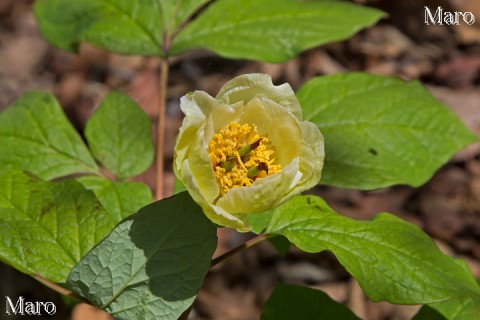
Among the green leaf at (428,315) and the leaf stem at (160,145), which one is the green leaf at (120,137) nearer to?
the leaf stem at (160,145)

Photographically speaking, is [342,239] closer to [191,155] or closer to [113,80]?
[191,155]

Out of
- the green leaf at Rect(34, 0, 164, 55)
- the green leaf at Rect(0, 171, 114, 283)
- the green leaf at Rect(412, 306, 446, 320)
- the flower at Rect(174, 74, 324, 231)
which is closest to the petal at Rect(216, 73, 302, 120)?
the flower at Rect(174, 74, 324, 231)

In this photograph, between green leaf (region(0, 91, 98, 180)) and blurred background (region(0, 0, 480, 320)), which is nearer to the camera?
green leaf (region(0, 91, 98, 180))

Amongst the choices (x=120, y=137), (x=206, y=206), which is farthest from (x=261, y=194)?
(x=120, y=137)

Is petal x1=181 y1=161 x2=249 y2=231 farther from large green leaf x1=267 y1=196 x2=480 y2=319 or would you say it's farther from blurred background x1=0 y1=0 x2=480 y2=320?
blurred background x1=0 y1=0 x2=480 y2=320

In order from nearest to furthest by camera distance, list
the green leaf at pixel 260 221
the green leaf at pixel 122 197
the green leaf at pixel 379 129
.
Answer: the green leaf at pixel 260 221 → the green leaf at pixel 122 197 → the green leaf at pixel 379 129

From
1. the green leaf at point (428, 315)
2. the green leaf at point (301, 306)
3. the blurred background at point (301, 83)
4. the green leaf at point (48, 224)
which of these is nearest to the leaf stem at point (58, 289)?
the green leaf at point (48, 224)

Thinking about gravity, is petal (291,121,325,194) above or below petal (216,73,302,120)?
below
